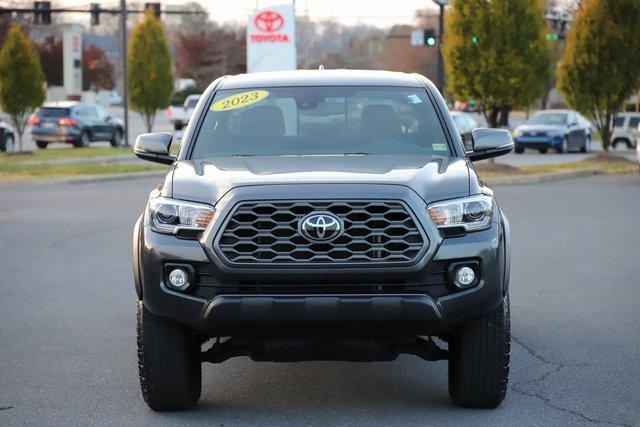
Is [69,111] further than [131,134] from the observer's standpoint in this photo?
No

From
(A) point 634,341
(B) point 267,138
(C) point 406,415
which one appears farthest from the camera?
(A) point 634,341

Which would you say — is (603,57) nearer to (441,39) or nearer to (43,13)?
(441,39)

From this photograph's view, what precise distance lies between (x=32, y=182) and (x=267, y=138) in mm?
18382

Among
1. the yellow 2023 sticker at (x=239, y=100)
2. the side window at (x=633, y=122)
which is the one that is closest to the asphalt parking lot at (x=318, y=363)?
the yellow 2023 sticker at (x=239, y=100)

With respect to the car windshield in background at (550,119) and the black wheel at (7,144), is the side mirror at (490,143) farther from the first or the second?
the car windshield in background at (550,119)

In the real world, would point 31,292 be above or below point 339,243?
below

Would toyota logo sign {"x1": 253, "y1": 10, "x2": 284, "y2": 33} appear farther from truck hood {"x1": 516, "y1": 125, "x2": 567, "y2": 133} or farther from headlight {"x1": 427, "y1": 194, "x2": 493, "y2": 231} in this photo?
headlight {"x1": 427, "y1": 194, "x2": 493, "y2": 231}

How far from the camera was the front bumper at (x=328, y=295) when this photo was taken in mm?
5727

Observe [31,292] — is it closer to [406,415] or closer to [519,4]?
[406,415]

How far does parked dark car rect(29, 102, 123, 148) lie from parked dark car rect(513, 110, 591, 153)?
14.4 metres

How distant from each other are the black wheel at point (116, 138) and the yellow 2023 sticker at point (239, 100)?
37.0m

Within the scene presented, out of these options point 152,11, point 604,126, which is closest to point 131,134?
point 152,11

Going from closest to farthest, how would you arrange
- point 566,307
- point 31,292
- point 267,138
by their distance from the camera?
point 267,138 < point 566,307 < point 31,292

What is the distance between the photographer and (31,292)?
34.7 ft
